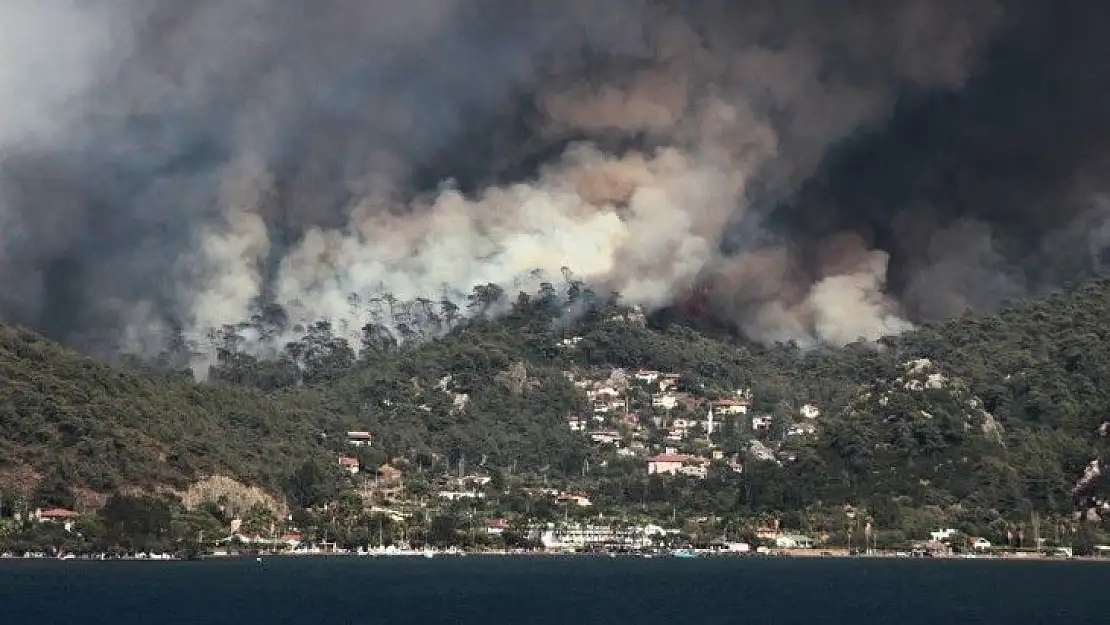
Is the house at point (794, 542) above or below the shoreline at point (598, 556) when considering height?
above

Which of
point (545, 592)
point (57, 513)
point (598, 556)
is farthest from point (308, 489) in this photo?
point (545, 592)

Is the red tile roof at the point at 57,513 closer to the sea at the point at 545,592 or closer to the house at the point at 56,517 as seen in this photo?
the house at the point at 56,517

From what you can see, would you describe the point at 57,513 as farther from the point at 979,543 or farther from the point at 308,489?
the point at 979,543

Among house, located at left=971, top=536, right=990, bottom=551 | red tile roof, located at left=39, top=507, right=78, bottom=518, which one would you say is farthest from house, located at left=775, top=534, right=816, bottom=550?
red tile roof, located at left=39, top=507, right=78, bottom=518

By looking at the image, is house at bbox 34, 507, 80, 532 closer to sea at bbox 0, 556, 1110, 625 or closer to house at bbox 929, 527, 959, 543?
sea at bbox 0, 556, 1110, 625

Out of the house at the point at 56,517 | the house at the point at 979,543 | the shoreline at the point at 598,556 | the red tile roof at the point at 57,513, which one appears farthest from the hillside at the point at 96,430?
the house at the point at 979,543

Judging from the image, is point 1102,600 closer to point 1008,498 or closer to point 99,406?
point 1008,498
